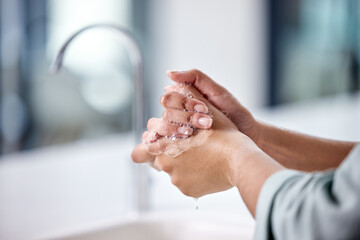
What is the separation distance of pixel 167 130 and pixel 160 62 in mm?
1545

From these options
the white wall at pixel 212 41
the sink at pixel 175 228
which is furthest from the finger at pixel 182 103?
the white wall at pixel 212 41

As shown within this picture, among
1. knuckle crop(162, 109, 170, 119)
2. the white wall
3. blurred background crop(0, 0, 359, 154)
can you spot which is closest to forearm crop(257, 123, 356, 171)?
knuckle crop(162, 109, 170, 119)

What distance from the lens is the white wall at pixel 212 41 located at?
2066 mm

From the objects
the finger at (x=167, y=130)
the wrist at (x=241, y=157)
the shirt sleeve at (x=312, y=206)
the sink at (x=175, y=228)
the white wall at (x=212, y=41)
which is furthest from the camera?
the white wall at (x=212, y=41)

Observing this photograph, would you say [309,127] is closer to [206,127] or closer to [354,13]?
[206,127]

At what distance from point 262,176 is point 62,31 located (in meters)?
1.63

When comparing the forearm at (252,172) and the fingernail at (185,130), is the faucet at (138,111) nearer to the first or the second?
the fingernail at (185,130)

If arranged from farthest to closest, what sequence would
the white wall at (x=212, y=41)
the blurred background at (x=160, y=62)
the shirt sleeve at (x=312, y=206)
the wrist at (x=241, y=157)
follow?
the white wall at (x=212, y=41)
the blurred background at (x=160, y=62)
the wrist at (x=241, y=157)
the shirt sleeve at (x=312, y=206)

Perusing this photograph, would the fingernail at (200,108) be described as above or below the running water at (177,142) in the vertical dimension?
above

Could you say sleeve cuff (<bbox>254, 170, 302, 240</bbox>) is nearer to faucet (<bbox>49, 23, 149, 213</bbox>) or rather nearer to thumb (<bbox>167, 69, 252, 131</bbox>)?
thumb (<bbox>167, 69, 252, 131</bbox>)

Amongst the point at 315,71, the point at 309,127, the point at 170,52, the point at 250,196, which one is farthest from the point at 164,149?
the point at 315,71

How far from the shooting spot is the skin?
1.79 ft

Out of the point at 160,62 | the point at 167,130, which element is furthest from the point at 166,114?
the point at 160,62

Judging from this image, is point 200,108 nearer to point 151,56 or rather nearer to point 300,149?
point 300,149
